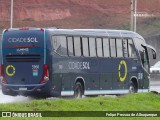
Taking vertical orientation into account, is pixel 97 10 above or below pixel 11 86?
above

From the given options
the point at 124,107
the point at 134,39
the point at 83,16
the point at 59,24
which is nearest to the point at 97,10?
the point at 83,16

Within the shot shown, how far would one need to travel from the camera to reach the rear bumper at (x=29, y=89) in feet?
77.8

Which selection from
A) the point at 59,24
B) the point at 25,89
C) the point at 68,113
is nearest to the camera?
the point at 68,113

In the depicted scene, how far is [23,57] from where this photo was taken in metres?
24.2

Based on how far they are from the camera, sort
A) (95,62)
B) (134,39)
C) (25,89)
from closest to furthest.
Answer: (25,89) < (95,62) < (134,39)

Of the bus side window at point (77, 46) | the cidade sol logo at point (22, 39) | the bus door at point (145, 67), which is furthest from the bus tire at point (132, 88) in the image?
the cidade sol logo at point (22, 39)

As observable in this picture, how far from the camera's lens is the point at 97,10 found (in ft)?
315

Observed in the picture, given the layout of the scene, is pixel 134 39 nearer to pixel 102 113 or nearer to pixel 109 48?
pixel 109 48

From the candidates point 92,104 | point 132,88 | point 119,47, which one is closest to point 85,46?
point 119,47

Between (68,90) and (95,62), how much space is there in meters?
2.33

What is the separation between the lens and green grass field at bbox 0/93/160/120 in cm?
1614

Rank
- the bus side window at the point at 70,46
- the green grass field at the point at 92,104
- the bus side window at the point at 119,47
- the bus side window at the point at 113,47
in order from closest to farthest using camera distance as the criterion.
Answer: the green grass field at the point at 92,104, the bus side window at the point at 70,46, the bus side window at the point at 113,47, the bus side window at the point at 119,47

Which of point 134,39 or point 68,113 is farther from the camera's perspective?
point 134,39

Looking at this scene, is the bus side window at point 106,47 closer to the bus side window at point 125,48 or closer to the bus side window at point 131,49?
the bus side window at point 125,48
